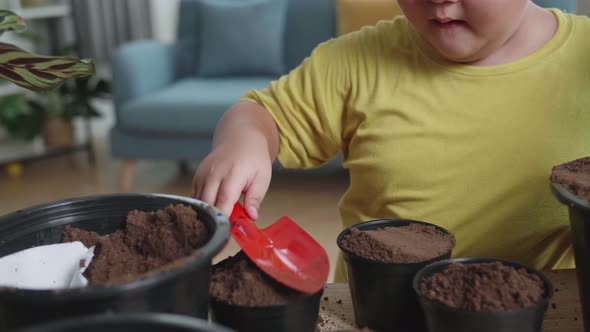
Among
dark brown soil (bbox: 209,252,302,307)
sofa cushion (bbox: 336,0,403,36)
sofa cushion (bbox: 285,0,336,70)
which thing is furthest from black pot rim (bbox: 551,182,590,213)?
sofa cushion (bbox: 285,0,336,70)

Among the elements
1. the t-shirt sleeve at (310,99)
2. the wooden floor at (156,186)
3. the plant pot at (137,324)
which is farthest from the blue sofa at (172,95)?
the plant pot at (137,324)

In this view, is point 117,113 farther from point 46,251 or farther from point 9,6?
point 46,251

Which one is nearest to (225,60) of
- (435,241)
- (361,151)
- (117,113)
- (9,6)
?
(117,113)

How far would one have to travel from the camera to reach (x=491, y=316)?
484 millimetres

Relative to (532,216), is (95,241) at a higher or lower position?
higher

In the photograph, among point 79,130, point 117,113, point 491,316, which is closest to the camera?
point 491,316

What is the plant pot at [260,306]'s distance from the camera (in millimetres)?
529

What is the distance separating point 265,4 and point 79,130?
66.5 inches

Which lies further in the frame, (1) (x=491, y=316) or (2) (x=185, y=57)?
(2) (x=185, y=57)

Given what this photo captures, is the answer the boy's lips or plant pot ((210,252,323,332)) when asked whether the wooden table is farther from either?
the boy's lips

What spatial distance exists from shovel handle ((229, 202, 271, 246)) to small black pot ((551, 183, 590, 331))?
0.84ft

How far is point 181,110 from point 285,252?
2.58 m

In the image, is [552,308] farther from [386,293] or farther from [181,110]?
[181,110]

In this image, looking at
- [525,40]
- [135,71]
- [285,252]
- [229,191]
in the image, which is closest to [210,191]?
[229,191]
